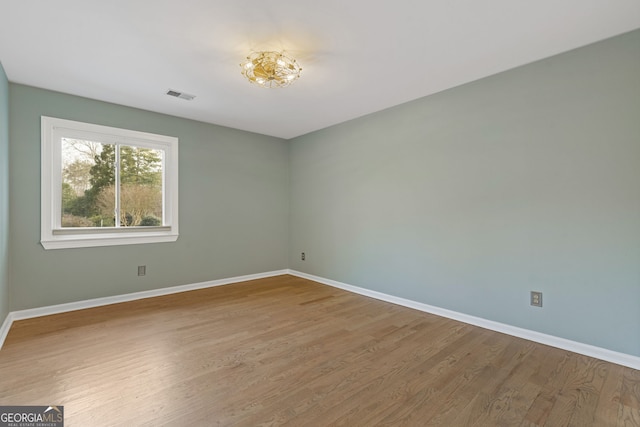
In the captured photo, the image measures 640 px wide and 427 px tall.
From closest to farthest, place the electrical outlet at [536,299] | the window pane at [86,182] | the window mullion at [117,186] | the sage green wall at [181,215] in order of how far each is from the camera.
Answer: the electrical outlet at [536,299] < the sage green wall at [181,215] < the window pane at [86,182] < the window mullion at [117,186]

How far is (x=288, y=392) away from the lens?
189 centimetres

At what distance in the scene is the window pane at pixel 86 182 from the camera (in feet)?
11.3

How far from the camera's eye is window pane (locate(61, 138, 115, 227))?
3.45m

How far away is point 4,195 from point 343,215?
3.81 metres

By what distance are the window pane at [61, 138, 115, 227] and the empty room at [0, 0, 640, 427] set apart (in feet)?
0.08

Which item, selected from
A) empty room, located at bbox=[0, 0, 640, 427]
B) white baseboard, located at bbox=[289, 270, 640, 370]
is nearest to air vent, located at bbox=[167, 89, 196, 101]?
empty room, located at bbox=[0, 0, 640, 427]

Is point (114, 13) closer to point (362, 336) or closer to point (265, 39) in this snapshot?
point (265, 39)

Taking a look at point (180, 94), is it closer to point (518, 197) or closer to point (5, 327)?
point (5, 327)

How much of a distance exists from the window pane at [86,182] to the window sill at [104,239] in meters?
0.15

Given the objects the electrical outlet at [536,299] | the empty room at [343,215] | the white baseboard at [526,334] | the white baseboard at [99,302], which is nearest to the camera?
the empty room at [343,215]

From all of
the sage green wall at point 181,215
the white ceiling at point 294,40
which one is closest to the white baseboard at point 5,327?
the sage green wall at point 181,215

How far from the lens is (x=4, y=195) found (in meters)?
2.84

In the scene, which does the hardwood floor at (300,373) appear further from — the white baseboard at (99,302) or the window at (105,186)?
the window at (105,186)

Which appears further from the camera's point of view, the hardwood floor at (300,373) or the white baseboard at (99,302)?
the white baseboard at (99,302)
